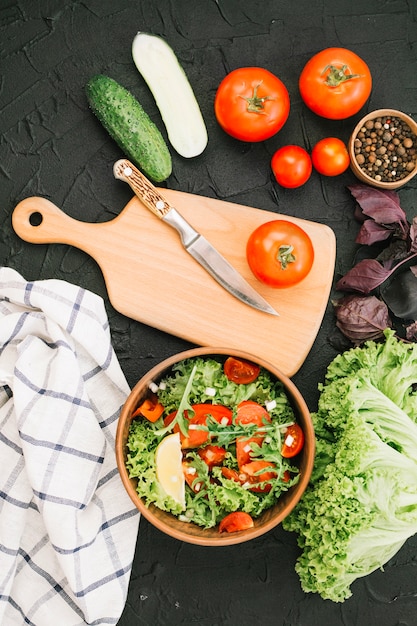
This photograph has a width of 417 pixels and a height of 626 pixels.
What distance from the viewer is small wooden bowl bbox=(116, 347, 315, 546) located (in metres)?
1.76

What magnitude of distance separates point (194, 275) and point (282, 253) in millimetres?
350

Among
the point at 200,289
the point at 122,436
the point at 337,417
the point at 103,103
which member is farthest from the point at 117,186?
the point at 337,417

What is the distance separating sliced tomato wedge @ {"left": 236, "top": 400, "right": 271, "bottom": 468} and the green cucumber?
2.80 feet

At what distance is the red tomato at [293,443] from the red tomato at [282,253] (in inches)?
18.6

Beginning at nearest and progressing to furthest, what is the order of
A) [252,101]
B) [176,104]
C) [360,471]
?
[360,471] → [252,101] → [176,104]

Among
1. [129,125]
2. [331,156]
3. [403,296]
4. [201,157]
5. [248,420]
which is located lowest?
[403,296]

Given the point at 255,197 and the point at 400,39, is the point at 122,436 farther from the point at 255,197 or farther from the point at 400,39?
the point at 400,39

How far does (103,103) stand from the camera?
205 cm

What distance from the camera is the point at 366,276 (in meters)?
2.03

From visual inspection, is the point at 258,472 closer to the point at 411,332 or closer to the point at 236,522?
the point at 236,522

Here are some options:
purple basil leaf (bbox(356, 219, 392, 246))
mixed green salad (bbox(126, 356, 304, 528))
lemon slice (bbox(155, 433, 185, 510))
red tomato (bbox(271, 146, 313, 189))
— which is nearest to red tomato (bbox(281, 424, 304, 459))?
mixed green salad (bbox(126, 356, 304, 528))

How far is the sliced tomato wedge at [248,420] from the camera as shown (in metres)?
1.78

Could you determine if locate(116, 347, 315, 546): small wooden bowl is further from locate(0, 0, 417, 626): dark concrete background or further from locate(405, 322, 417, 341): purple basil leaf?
locate(405, 322, 417, 341): purple basil leaf

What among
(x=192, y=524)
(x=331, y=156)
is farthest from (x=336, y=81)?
(x=192, y=524)
